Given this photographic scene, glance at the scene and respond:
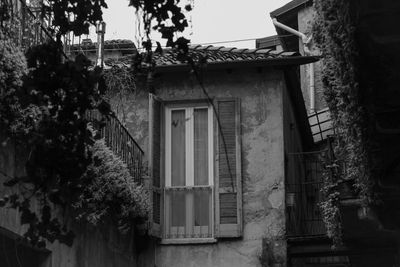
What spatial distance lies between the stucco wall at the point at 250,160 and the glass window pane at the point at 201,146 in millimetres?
347

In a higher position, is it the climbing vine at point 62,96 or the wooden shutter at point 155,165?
the wooden shutter at point 155,165

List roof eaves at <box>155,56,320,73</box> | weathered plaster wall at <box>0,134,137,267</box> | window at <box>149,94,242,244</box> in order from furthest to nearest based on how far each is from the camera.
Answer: roof eaves at <box>155,56,320,73</box> → window at <box>149,94,242,244</box> → weathered plaster wall at <box>0,134,137,267</box>

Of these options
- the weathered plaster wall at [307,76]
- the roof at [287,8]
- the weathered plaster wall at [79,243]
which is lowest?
the weathered plaster wall at [79,243]

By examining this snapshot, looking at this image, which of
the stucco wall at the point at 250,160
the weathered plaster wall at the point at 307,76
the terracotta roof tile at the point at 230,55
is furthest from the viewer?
the weathered plaster wall at the point at 307,76

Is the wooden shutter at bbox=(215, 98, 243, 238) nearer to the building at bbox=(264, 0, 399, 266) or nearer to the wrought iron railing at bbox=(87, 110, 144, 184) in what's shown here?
the wrought iron railing at bbox=(87, 110, 144, 184)

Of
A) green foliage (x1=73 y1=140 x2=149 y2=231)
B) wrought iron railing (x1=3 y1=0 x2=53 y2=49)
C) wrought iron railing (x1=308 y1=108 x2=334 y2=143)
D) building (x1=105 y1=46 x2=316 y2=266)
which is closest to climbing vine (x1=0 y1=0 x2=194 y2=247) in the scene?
wrought iron railing (x1=3 y1=0 x2=53 y2=49)

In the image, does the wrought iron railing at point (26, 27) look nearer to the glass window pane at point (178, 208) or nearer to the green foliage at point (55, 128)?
the green foliage at point (55, 128)

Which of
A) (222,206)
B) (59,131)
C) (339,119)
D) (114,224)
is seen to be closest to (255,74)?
(222,206)

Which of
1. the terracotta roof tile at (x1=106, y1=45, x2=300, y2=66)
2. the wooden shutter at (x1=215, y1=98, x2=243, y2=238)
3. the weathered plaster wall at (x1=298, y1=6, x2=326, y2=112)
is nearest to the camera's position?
the wooden shutter at (x1=215, y1=98, x2=243, y2=238)

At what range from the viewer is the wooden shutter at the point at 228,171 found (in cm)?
1520

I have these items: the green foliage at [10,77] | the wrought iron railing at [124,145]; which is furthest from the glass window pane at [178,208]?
the green foliage at [10,77]

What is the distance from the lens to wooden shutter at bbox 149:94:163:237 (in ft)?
49.7

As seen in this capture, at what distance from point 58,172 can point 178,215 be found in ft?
32.5

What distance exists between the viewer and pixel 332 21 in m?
7.89
